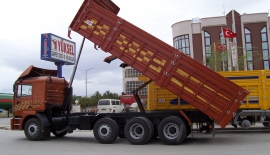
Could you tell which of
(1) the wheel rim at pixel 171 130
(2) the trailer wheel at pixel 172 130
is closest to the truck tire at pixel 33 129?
(2) the trailer wheel at pixel 172 130

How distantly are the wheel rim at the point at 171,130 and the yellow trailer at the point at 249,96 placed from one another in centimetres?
219

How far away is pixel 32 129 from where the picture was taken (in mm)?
11953

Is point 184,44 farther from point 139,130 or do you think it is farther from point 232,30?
point 139,130

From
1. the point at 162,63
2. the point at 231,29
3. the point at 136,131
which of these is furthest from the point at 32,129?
the point at 231,29

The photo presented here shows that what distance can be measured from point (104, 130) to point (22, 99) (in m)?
4.06

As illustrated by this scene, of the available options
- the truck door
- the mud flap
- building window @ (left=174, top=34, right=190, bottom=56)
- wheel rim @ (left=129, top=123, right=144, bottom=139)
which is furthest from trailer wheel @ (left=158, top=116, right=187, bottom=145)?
building window @ (left=174, top=34, right=190, bottom=56)

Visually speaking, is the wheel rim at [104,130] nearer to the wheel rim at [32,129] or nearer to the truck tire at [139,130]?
the truck tire at [139,130]

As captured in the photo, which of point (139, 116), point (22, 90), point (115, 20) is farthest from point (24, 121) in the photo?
point (115, 20)

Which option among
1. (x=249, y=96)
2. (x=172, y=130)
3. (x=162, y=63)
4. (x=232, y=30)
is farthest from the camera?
(x=232, y=30)

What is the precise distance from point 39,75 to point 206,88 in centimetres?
743

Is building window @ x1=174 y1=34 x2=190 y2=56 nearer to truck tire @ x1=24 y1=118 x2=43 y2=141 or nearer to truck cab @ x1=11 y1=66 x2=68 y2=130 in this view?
truck cab @ x1=11 y1=66 x2=68 y2=130

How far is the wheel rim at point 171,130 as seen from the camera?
10.0m

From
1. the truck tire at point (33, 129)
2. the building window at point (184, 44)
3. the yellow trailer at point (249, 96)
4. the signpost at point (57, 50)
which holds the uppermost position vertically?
the building window at point (184, 44)

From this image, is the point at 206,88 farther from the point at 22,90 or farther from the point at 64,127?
the point at 22,90
